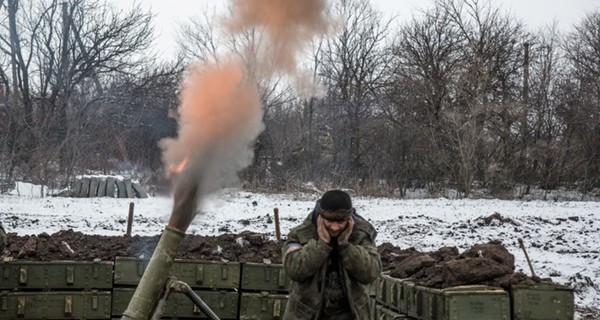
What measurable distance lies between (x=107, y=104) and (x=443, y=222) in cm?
1711

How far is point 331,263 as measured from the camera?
15.5 feet

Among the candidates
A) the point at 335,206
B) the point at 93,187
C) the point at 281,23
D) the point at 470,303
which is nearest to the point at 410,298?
the point at 470,303

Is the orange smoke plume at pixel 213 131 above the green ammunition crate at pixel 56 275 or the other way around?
above

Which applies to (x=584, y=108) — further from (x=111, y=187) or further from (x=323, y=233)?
(x=323, y=233)

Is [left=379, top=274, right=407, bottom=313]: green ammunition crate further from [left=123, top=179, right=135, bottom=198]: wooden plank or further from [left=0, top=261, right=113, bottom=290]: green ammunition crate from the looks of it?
[left=123, top=179, right=135, bottom=198]: wooden plank

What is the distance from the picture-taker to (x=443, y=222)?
17172mm

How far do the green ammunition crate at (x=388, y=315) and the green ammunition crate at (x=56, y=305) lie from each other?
141 inches

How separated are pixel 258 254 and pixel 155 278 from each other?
465cm

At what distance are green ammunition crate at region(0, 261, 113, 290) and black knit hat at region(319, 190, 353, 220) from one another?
578cm

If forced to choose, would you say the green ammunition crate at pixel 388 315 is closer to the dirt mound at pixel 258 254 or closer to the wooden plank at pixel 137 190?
the dirt mound at pixel 258 254

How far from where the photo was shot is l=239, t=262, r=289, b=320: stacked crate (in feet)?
31.2

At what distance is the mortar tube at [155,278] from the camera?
5.33 m

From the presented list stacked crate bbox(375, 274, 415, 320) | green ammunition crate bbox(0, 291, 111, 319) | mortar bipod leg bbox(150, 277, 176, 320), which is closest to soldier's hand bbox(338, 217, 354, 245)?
mortar bipod leg bbox(150, 277, 176, 320)

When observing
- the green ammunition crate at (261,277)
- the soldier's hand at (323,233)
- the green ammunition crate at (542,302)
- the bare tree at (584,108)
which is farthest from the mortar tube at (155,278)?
the bare tree at (584,108)
